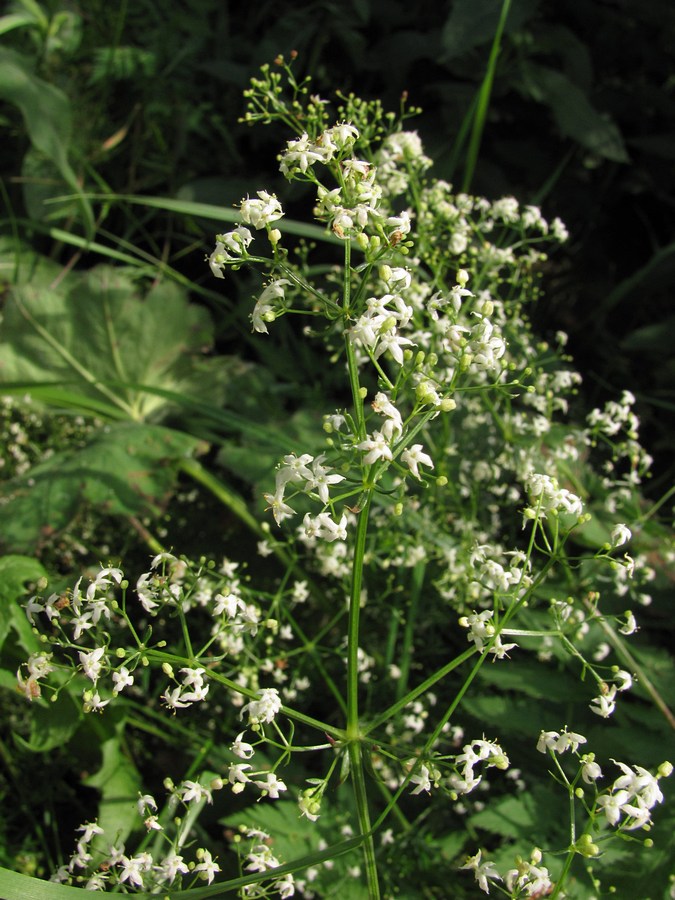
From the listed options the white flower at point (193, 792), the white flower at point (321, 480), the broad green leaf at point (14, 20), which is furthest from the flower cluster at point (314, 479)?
the broad green leaf at point (14, 20)

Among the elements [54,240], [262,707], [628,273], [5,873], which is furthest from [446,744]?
[54,240]

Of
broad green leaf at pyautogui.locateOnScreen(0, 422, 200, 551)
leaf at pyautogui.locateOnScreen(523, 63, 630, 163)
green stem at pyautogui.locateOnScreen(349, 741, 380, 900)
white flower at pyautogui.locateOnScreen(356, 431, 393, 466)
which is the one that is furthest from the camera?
leaf at pyautogui.locateOnScreen(523, 63, 630, 163)

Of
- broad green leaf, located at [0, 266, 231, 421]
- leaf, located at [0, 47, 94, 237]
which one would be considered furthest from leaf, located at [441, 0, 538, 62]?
leaf, located at [0, 47, 94, 237]

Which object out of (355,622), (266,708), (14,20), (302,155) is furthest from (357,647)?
(14,20)

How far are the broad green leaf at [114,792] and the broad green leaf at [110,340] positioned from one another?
1486 millimetres

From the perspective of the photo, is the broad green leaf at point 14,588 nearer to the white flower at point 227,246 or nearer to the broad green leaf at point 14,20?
the white flower at point 227,246

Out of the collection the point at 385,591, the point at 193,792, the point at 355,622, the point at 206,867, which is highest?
the point at 355,622

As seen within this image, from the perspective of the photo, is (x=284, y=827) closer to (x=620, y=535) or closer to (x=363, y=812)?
(x=363, y=812)

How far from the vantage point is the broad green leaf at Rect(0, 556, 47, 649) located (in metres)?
2.18

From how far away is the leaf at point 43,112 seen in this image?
11.6ft

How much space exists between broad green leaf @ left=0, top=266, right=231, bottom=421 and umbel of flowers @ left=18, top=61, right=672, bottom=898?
1.72 ft

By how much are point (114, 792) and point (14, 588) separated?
762 millimetres

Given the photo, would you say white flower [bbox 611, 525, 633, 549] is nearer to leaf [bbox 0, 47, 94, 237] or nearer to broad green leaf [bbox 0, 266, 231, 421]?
broad green leaf [bbox 0, 266, 231, 421]

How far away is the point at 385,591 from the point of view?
2797 mm
